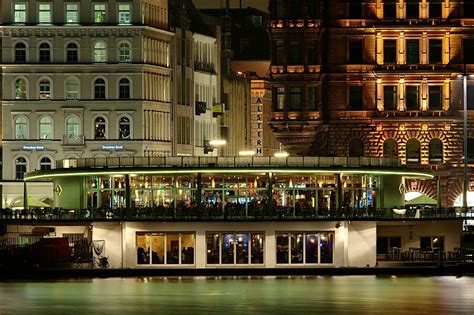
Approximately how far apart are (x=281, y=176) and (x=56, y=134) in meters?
43.6

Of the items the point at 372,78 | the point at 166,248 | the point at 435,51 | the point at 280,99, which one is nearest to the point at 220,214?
the point at 166,248

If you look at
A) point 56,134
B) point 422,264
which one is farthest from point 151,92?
point 422,264

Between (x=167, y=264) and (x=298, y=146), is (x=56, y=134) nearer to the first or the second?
(x=298, y=146)

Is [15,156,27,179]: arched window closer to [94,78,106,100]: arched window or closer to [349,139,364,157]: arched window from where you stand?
[94,78,106,100]: arched window

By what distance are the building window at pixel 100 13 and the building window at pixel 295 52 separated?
16296mm

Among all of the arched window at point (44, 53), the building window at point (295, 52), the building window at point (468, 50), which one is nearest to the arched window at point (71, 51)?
the arched window at point (44, 53)

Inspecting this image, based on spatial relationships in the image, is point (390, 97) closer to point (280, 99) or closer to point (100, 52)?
point (280, 99)

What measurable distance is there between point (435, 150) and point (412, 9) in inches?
471

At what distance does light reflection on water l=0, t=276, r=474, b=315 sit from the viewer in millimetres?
106062

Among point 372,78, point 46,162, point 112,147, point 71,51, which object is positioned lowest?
point 46,162

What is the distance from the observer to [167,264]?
12800 centimetres

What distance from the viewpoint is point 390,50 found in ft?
547

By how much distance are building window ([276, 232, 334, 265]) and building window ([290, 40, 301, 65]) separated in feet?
128

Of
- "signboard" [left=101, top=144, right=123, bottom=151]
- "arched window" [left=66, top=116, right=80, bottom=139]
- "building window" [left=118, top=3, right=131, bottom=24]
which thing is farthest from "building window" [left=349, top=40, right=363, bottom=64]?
"arched window" [left=66, top=116, right=80, bottom=139]
